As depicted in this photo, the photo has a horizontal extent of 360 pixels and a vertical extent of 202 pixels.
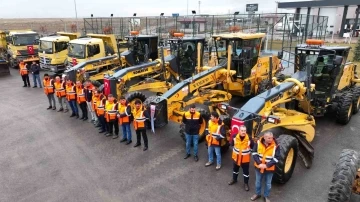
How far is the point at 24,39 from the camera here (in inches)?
784

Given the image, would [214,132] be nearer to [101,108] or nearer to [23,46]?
[101,108]

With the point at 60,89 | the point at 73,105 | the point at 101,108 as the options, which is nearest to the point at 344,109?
the point at 101,108

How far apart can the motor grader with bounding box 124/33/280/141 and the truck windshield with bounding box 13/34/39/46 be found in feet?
45.2

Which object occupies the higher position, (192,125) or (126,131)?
(192,125)

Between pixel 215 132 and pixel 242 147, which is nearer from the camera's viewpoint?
pixel 242 147

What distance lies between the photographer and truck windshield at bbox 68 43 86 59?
14.8 meters

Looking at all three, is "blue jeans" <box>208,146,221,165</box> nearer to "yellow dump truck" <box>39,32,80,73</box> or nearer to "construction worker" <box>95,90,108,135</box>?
"construction worker" <box>95,90,108,135</box>

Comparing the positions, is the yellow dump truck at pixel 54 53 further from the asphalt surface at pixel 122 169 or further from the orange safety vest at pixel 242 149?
the orange safety vest at pixel 242 149

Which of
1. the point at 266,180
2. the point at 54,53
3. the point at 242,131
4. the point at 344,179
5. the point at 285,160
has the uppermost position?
the point at 54,53

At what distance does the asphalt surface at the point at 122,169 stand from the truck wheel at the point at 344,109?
281 millimetres

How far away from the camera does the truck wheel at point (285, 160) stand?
583 centimetres

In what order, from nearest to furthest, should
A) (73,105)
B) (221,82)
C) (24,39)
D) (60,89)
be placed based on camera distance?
(221,82), (73,105), (60,89), (24,39)

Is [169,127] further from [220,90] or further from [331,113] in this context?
[331,113]

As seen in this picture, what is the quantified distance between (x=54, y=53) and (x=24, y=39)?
488 cm
